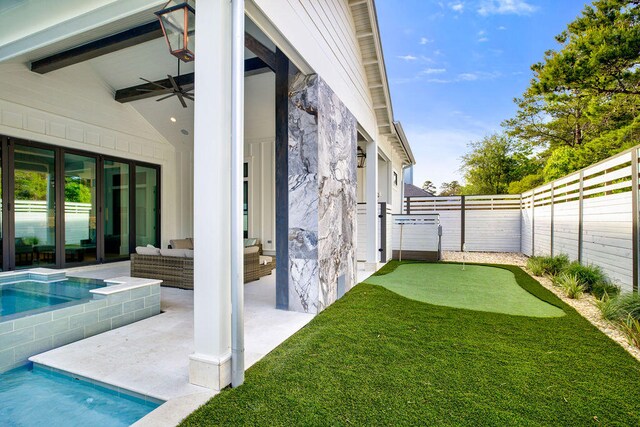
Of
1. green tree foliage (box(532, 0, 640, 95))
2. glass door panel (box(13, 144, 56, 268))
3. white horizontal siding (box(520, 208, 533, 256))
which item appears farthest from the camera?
white horizontal siding (box(520, 208, 533, 256))

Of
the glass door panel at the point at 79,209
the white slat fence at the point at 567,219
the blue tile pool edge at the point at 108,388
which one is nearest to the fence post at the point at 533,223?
the white slat fence at the point at 567,219

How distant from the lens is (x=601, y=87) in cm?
965

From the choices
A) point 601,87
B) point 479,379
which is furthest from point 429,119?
point 479,379

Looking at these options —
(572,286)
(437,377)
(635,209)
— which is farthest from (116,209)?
(635,209)

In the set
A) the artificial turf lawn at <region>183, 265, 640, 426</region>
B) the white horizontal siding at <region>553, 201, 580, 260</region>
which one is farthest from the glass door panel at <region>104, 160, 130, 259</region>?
the white horizontal siding at <region>553, 201, 580, 260</region>

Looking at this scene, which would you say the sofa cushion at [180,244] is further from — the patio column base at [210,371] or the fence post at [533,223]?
the fence post at [533,223]

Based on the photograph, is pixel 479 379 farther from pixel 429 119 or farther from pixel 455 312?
pixel 429 119

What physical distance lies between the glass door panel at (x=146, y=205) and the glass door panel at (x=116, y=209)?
35 centimetres

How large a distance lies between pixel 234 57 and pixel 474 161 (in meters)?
20.5

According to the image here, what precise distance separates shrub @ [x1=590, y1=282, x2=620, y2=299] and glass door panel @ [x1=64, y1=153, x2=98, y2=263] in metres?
10.1

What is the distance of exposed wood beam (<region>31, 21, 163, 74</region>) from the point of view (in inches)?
204

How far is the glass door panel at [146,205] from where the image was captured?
8.96 metres

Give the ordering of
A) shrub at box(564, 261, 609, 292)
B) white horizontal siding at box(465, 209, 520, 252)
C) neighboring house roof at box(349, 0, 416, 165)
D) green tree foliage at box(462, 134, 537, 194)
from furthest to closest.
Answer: green tree foliage at box(462, 134, 537, 194) → white horizontal siding at box(465, 209, 520, 252) → neighboring house roof at box(349, 0, 416, 165) → shrub at box(564, 261, 609, 292)

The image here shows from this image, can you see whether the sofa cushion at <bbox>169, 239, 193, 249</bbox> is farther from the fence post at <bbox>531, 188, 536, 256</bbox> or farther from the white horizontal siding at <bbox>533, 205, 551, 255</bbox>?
the fence post at <bbox>531, 188, 536, 256</bbox>
